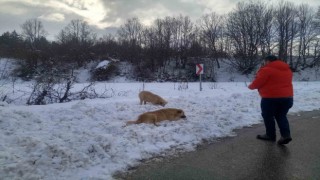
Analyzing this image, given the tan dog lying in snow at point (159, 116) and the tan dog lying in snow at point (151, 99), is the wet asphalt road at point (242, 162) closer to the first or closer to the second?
the tan dog lying in snow at point (159, 116)

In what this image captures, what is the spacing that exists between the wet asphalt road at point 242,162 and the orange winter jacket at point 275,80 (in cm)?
109

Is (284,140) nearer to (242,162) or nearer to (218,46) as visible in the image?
(242,162)

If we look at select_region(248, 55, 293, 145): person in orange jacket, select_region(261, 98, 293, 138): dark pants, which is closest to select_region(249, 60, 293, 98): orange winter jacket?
select_region(248, 55, 293, 145): person in orange jacket

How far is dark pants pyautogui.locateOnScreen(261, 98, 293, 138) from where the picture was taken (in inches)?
281

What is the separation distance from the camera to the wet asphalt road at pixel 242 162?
5.07 meters

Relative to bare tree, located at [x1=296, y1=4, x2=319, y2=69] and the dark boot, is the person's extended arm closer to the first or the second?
the dark boot

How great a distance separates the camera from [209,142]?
7.13 meters

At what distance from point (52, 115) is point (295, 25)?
49.9 m

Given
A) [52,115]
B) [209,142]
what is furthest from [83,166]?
Result: [52,115]

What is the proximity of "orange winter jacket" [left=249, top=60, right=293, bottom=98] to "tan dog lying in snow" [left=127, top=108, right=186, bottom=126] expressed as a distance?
2571 mm

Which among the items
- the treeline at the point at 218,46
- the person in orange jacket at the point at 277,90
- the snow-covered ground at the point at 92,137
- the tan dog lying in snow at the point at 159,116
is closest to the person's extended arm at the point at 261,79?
the person in orange jacket at the point at 277,90

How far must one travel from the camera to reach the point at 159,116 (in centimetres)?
881

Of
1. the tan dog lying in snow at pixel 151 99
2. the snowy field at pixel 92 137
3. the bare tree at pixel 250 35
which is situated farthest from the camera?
the bare tree at pixel 250 35

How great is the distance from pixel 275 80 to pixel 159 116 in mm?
3104
